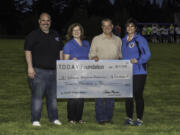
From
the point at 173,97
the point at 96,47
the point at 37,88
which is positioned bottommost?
the point at 173,97

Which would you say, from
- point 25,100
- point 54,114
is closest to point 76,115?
point 54,114

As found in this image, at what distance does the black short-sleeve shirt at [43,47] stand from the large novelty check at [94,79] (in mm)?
214

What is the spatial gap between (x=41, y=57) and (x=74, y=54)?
58 cm

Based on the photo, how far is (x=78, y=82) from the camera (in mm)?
8164

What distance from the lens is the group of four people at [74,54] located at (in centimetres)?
779

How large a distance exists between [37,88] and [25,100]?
403cm

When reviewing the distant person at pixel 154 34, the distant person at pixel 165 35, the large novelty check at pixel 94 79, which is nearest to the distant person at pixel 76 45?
the large novelty check at pixel 94 79

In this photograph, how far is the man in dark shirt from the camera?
775 cm

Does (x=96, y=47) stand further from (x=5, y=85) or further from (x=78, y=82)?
(x=5, y=85)

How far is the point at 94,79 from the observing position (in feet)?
26.9

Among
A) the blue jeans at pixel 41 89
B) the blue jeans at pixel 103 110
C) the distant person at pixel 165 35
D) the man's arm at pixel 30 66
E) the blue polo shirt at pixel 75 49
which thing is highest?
the blue polo shirt at pixel 75 49

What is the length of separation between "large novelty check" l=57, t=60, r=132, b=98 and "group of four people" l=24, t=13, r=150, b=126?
0.11m

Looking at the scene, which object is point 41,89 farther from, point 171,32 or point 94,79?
point 171,32

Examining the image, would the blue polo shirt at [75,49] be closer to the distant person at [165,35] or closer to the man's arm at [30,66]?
the man's arm at [30,66]
